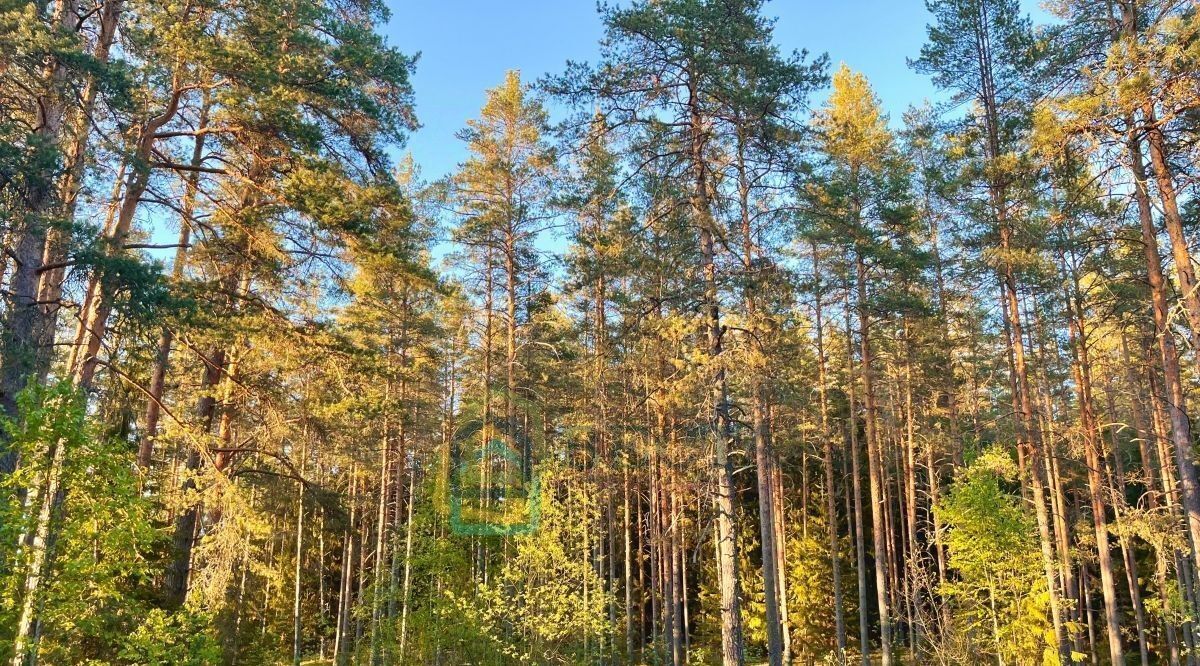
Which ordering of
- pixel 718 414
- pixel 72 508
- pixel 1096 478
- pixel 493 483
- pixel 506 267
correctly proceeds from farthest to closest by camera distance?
pixel 493 483, pixel 506 267, pixel 1096 478, pixel 718 414, pixel 72 508

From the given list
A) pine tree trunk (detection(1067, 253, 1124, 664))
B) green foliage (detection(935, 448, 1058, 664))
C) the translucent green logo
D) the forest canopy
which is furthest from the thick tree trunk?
pine tree trunk (detection(1067, 253, 1124, 664))

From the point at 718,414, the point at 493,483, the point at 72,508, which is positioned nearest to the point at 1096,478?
the point at 718,414

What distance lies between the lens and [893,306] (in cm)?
1430

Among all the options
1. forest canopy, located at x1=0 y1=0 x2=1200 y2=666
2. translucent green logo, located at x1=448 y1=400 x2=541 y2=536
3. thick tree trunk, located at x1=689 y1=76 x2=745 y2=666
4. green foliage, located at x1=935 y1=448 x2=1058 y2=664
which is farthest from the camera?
translucent green logo, located at x1=448 y1=400 x2=541 y2=536

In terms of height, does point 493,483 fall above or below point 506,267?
below

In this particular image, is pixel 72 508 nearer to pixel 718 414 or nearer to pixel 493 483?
pixel 718 414

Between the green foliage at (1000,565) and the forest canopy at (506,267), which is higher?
the forest canopy at (506,267)

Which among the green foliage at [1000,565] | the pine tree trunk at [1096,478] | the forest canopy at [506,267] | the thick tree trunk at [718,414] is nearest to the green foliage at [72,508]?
the forest canopy at [506,267]

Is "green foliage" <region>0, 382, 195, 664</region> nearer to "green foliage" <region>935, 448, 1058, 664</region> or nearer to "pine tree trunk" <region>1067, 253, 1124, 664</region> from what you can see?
"green foliage" <region>935, 448, 1058, 664</region>

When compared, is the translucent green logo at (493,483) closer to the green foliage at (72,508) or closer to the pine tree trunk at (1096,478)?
the green foliage at (72,508)

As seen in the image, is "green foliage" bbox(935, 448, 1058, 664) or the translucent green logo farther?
the translucent green logo

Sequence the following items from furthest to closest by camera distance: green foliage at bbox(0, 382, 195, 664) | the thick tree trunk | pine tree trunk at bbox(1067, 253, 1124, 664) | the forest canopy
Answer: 1. pine tree trunk at bbox(1067, 253, 1124, 664)
2. the thick tree trunk
3. the forest canopy
4. green foliage at bbox(0, 382, 195, 664)

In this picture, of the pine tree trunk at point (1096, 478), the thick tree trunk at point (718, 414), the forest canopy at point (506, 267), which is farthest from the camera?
the pine tree trunk at point (1096, 478)

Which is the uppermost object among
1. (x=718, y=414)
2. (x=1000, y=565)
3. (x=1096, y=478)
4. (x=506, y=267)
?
(x=506, y=267)
